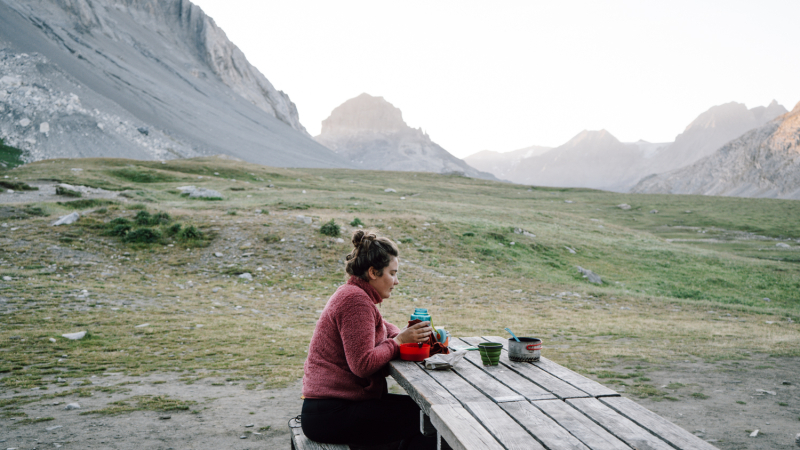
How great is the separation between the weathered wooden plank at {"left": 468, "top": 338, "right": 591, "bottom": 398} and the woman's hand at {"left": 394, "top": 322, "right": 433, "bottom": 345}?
70 cm

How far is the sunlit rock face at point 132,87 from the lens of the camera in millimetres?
60031

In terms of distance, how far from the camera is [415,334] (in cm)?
387

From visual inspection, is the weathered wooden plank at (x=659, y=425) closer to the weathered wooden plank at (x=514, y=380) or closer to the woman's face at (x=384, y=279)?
the weathered wooden plank at (x=514, y=380)

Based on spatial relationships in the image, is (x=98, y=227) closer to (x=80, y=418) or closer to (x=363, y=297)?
(x=80, y=418)

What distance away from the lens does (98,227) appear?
16016mm

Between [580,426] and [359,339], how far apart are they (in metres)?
1.56

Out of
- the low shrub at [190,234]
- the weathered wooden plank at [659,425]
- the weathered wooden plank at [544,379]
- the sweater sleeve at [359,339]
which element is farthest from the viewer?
the low shrub at [190,234]

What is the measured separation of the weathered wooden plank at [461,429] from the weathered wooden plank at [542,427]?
247 millimetres

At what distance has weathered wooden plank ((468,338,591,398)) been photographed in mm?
3244

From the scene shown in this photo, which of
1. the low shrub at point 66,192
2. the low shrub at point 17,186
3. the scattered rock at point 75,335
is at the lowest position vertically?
the scattered rock at point 75,335

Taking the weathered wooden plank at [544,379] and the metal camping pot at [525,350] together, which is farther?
the metal camping pot at [525,350]

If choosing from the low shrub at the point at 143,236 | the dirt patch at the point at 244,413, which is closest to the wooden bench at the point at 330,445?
the dirt patch at the point at 244,413

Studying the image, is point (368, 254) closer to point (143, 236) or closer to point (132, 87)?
point (143, 236)

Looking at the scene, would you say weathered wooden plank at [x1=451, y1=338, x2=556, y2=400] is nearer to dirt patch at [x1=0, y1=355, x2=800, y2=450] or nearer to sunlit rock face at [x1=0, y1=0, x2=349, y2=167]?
dirt patch at [x1=0, y1=355, x2=800, y2=450]
